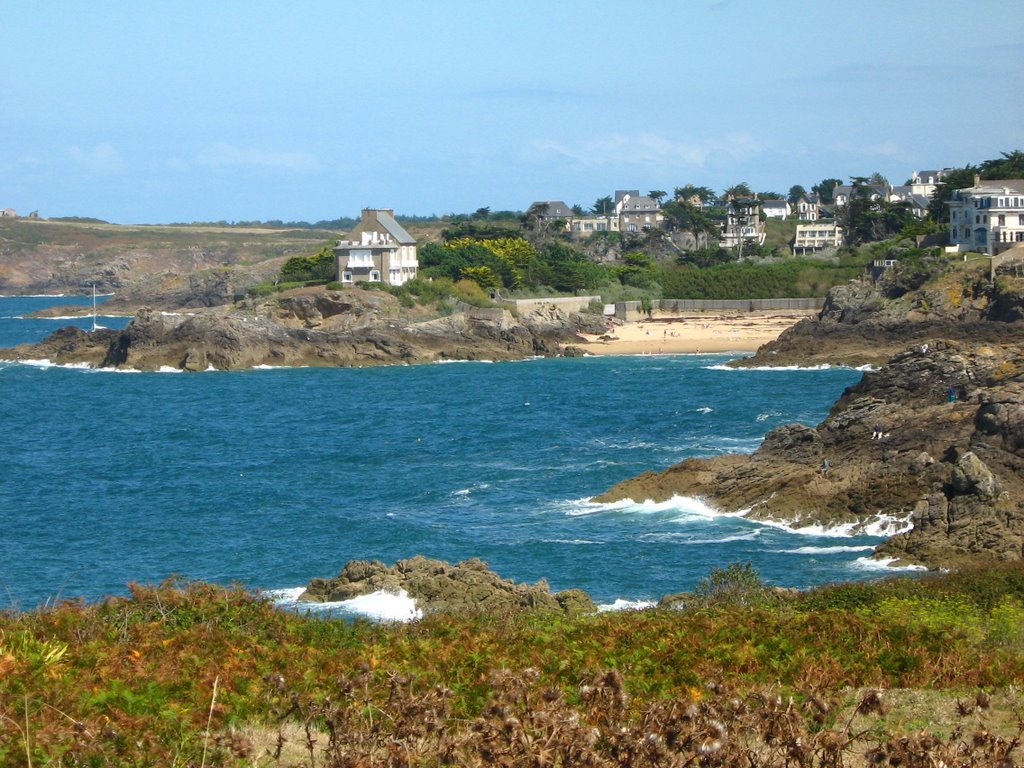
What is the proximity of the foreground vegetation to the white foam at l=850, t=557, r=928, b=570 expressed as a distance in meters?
7.06

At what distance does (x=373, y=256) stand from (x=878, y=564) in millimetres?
61385

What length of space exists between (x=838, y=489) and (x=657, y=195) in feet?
368

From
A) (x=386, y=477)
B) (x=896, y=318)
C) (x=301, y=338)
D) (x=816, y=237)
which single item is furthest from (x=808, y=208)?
(x=386, y=477)

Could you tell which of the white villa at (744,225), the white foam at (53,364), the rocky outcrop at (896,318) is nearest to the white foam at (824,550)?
the rocky outcrop at (896,318)

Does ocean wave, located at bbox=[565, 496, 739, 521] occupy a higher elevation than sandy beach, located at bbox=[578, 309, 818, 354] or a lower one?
lower

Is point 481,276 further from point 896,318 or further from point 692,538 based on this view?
point 692,538

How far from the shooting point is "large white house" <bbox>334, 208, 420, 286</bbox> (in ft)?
267

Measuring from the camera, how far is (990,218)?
76.6 m

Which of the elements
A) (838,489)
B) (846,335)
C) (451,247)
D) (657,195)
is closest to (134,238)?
(657,195)

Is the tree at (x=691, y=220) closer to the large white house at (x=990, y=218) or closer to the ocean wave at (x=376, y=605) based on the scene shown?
the large white house at (x=990, y=218)

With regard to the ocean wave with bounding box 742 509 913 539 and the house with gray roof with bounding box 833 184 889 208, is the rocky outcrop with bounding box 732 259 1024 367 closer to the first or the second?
the ocean wave with bounding box 742 509 913 539

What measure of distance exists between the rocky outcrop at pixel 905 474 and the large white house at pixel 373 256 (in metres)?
50.0

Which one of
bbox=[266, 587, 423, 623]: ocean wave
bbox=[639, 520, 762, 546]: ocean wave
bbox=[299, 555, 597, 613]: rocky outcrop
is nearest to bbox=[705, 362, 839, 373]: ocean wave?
bbox=[639, 520, 762, 546]: ocean wave

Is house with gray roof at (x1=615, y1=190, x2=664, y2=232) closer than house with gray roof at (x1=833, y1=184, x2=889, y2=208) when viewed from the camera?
No
